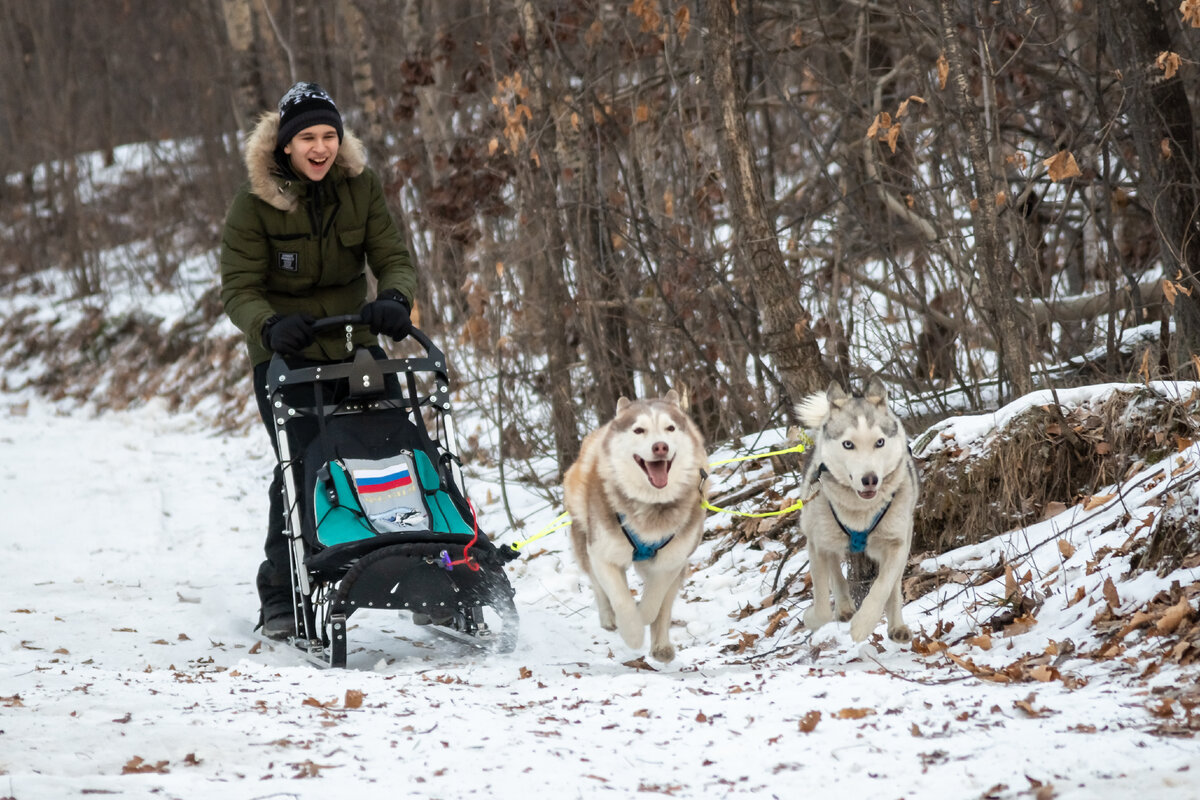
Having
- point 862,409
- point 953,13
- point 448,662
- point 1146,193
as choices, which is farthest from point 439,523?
point 1146,193

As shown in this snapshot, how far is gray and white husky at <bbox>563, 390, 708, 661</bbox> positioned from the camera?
4570 mm

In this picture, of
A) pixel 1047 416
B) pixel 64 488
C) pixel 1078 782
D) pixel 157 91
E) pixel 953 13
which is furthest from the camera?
pixel 157 91

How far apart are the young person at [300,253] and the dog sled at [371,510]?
5.5 inches

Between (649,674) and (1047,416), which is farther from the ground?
(1047,416)

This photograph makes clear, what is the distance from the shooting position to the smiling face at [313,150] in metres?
4.80

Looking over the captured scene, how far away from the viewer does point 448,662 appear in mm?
4785

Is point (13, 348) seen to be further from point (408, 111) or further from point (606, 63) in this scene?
point (606, 63)

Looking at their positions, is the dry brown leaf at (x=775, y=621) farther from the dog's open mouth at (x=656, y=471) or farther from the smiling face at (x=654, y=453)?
the dog's open mouth at (x=656, y=471)

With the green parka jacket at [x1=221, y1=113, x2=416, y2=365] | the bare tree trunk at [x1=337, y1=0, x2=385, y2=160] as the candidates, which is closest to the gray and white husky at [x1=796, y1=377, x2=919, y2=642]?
the green parka jacket at [x1=221, y1=113, x2=416, y2=365]

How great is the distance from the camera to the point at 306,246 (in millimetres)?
4957

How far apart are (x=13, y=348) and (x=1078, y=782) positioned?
70.3ft

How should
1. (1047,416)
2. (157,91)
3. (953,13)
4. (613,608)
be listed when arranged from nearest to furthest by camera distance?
(613,608), (1047,416), (953,13), (157,91)

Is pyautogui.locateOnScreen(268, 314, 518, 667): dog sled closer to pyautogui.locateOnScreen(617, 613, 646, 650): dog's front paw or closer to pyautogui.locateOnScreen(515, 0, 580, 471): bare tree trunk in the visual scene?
pyautogui.locateOnScreen(617, 613, 646, 650): dog's front paw

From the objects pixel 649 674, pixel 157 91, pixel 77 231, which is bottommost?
Answer: pixel 649 674
